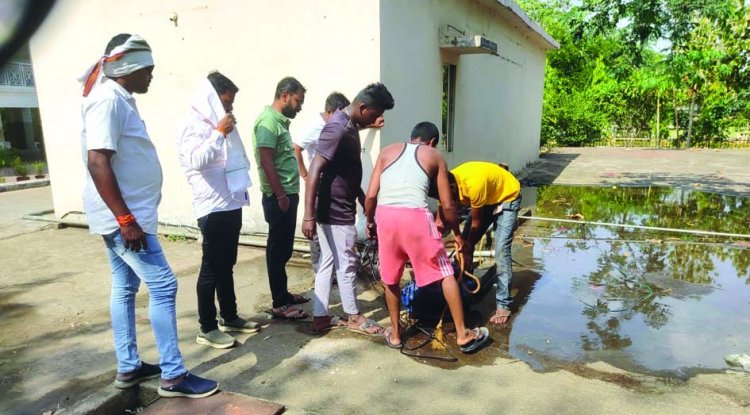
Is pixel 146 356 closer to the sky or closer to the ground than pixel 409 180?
closer to the ground

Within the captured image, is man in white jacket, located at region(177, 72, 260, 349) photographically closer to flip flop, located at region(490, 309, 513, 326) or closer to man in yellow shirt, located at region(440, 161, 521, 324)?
man in yellow shirt, located at region(440, 161, 521, 324)

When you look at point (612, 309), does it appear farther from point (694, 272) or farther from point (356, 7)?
point (356, 7)

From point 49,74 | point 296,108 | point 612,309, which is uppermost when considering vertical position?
point 49,74

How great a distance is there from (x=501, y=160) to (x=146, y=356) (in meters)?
9.89

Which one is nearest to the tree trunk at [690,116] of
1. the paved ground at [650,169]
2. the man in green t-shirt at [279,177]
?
the paved ground at [650,169]

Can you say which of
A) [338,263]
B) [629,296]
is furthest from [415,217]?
[629,296]

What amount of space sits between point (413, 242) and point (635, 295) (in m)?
2.74

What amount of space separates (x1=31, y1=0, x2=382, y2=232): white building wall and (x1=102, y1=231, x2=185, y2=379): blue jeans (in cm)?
365

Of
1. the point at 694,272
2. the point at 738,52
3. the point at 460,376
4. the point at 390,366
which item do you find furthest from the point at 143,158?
the point at 738,52

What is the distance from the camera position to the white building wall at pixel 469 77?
6.25 m

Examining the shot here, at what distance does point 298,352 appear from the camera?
12.0 ft

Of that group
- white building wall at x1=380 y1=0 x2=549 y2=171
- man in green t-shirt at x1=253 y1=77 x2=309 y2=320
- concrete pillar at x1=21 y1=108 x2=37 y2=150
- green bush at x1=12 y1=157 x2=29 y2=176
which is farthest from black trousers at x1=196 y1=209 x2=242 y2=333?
concrete pillar at x1=21 y1=108 x2=37 y2=150

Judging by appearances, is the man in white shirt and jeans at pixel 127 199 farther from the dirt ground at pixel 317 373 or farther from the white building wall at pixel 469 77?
the white building wall at pixel 469 77

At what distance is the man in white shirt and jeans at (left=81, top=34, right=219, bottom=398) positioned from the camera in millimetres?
2576
